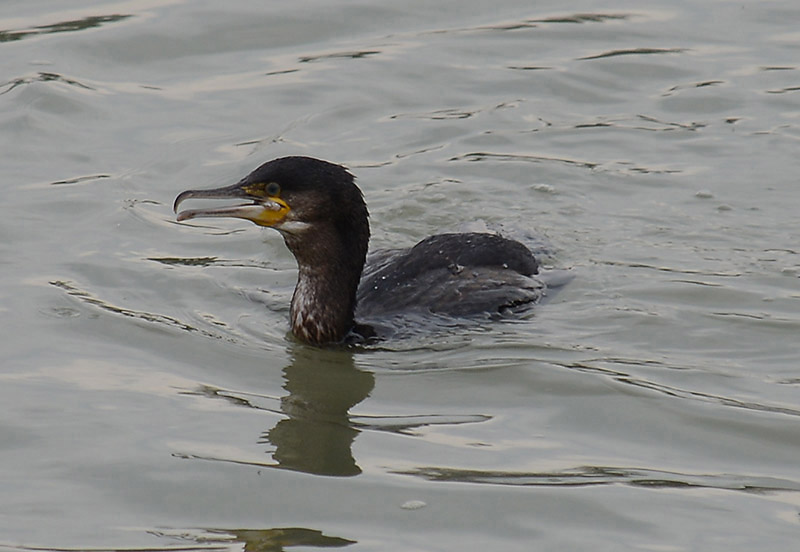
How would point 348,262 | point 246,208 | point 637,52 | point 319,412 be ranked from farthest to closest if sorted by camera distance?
point 637,52 < point 348,262 < point 246,208 < point 319,412

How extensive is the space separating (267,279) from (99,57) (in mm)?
4827

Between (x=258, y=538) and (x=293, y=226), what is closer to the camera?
(x=258, y=538)

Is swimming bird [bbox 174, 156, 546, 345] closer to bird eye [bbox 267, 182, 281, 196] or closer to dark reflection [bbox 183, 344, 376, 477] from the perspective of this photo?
bird eye [bbox 267, 182, 281, 196]

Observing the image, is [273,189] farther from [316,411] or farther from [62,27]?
[62,27]

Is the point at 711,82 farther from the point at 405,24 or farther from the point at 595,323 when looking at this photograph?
the point at 595,323

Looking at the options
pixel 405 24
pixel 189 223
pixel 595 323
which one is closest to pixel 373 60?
pixel 405 24

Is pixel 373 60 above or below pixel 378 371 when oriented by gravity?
above

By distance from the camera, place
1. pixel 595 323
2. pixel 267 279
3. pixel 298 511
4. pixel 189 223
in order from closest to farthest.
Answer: pixel 298 511 → pixel 595 323 → pixel 267 279 → pixel 189 223

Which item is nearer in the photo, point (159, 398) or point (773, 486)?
point (773, 486)

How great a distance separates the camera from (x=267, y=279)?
9.84 meters

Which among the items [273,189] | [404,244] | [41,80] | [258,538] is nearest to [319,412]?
[273,189]

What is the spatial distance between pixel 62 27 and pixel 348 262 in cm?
671

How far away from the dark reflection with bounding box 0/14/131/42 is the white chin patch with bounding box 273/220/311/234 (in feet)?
21.3

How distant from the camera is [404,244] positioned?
35.0ft
